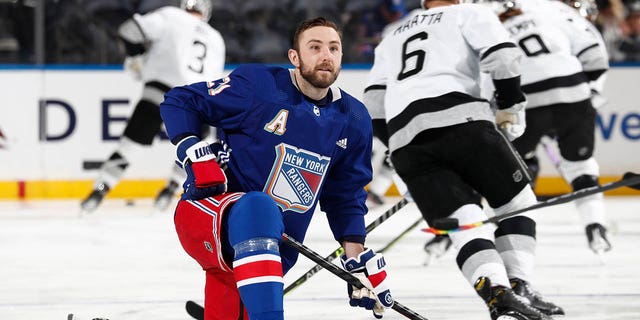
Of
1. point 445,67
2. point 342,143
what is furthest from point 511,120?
point 342,143

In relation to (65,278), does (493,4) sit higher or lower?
higher

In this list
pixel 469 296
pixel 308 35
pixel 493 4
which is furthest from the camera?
pixel 493 4

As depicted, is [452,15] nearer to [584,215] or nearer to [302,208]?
[302,208]

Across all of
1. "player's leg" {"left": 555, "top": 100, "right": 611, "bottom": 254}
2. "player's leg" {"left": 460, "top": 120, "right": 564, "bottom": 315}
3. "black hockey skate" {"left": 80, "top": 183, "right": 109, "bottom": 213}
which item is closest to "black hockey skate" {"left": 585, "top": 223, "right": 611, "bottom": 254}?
"player's leg" {"left": 555, "top": 100, "right": 611, "bottom": 254}

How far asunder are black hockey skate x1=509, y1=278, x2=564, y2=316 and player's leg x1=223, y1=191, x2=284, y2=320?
1.17 m

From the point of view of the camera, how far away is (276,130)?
Result: 10.0 ft

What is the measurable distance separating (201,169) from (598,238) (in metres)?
2.90

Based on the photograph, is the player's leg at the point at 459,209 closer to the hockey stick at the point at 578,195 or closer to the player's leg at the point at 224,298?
the hockey stick at the point at 578,195

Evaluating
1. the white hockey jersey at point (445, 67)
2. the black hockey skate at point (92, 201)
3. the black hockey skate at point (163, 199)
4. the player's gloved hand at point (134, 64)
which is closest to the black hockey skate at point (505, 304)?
the white hockey jersey at point (445, 67)

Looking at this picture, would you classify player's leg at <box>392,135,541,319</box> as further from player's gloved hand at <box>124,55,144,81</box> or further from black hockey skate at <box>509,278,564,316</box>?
player's gloved hand at <box>124,55,144,81</box>

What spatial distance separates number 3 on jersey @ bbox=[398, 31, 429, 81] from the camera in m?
3.94

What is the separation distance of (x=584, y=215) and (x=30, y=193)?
4.21m

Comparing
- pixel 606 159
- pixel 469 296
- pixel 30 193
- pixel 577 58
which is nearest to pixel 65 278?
pixel 469 296

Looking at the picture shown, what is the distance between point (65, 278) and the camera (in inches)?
193
